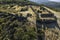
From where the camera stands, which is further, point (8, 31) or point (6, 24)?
point (6, 24)

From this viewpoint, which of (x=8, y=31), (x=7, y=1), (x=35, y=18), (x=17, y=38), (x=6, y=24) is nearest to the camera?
(x=17, y=38)

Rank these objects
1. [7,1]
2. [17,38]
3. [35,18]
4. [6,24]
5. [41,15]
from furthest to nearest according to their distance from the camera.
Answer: [7,1] < [41,15] < [35,18] < [6,24] < [17,38]

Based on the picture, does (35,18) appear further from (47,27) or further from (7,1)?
(7,1)

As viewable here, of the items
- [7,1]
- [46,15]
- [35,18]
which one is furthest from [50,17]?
[7,1]

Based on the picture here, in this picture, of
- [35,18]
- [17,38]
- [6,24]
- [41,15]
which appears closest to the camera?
[17,38]

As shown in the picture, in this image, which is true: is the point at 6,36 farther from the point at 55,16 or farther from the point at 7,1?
the point at 7,1

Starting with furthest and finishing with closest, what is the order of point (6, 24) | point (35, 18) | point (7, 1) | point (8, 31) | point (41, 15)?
point (7, 1) < point (41, 15) < point (35, 18) < point (6, 24) < point (8, 31)

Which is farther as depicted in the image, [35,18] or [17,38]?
[35,18]

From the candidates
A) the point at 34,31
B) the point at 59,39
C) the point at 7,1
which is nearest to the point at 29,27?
the point at 34,31

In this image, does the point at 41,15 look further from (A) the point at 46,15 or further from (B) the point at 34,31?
(B) the point at 34,31
